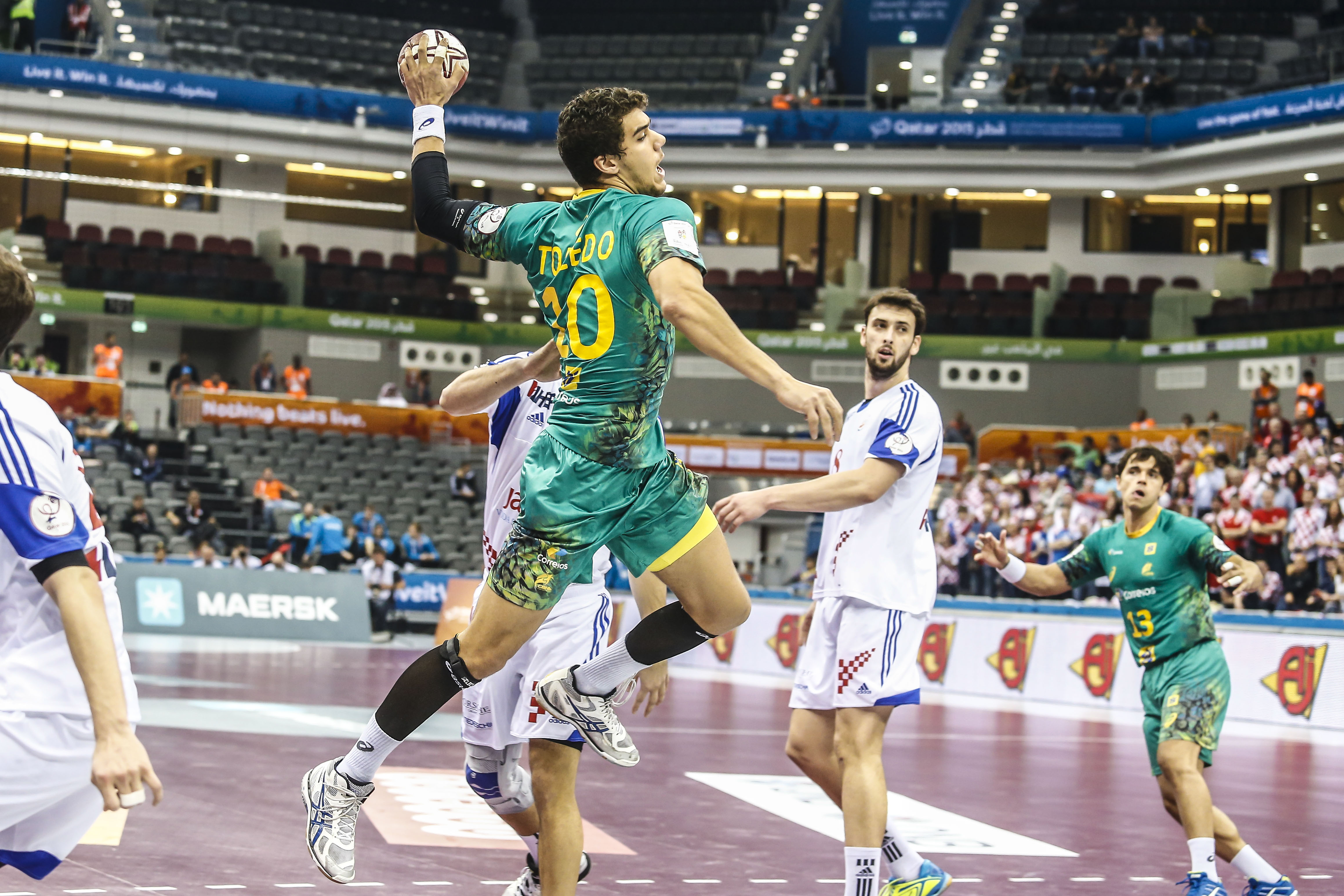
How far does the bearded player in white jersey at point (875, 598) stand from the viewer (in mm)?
5844

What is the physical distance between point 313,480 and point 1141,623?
83.9ft

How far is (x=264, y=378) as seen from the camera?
112 ft

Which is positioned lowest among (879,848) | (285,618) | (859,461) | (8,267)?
(285,618)

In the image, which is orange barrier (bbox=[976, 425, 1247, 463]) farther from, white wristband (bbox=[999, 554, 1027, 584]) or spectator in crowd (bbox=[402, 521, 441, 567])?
white wristband (bbox=[999, 554, 1027, 584])

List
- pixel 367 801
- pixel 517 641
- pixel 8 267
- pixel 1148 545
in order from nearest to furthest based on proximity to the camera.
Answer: pixel 8 267, pixel 517 641, pixel 1148 545, pixel 367 801

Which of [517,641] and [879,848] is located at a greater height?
[517,641]

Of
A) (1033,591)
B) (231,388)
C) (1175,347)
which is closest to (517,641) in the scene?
(1033,591)

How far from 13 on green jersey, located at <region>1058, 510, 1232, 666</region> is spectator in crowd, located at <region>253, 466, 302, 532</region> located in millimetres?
22869

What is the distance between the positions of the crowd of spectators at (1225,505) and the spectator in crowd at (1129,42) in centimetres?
1260

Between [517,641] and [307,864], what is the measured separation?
2562mm

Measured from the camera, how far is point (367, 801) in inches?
334

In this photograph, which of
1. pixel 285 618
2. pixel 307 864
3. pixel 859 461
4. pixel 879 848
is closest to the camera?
pixel 879 848

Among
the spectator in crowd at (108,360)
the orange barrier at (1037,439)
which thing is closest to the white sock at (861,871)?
the orange barrier at (1037,439)

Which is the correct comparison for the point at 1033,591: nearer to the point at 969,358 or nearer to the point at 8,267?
the point at 8,267
